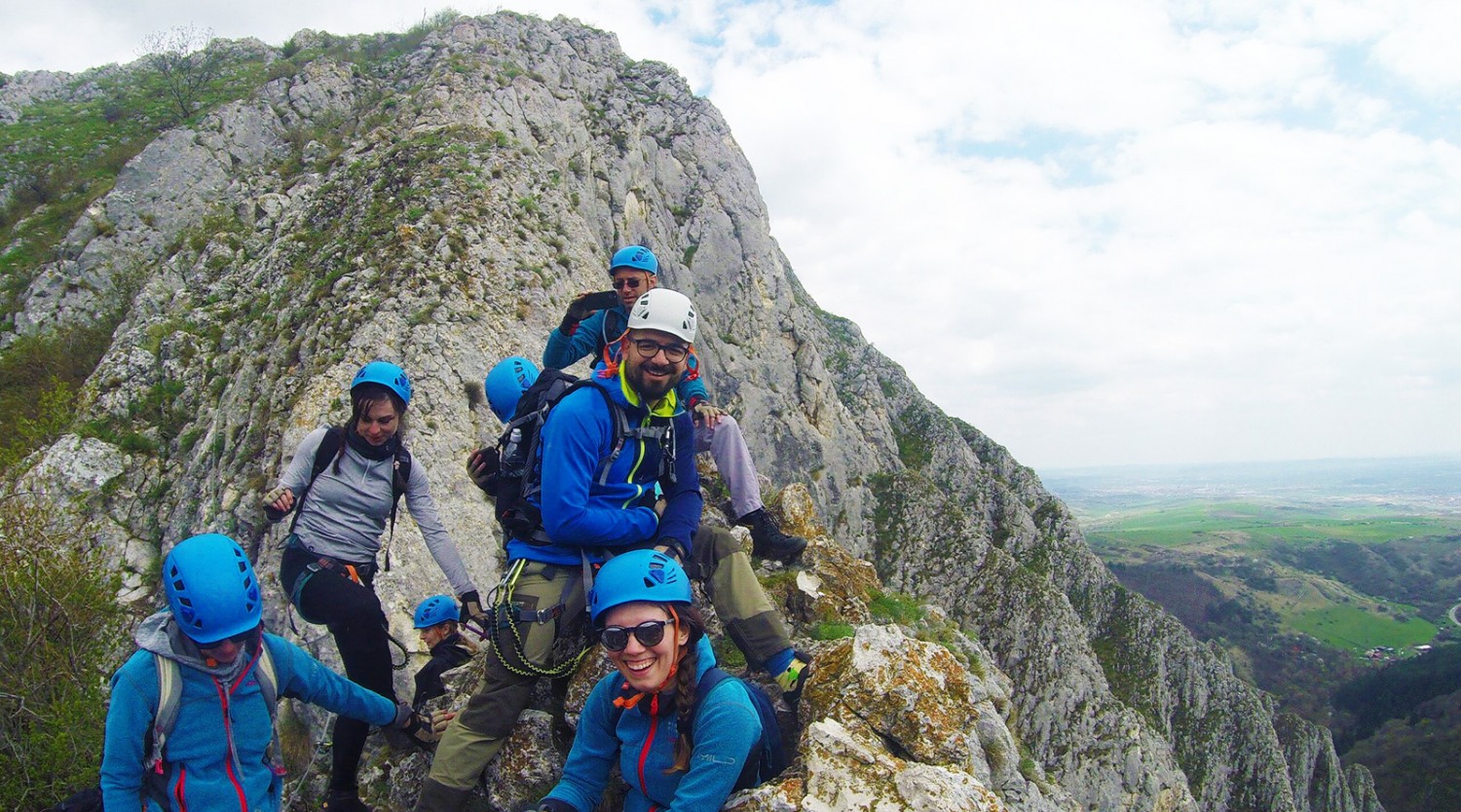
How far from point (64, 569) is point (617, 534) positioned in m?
10.2

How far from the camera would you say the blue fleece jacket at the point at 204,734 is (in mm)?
4207

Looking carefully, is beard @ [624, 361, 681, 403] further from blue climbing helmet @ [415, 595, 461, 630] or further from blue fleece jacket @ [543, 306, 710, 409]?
blue climbing helmet @ [415, 595, 461, 630]

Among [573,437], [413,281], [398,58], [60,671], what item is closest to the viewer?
[573,437]

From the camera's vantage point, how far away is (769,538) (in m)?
8.39

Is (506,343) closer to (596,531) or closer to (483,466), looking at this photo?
(483,466)

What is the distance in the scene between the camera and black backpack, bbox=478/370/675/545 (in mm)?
5324

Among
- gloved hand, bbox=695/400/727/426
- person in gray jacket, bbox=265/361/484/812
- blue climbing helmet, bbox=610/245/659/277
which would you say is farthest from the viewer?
blue climbing helmet, bbox=610/245/659/277

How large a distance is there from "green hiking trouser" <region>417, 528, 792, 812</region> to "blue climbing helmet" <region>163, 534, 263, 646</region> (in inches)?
69.4

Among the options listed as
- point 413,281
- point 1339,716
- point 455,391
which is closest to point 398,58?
point 413,281

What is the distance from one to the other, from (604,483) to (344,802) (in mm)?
4029

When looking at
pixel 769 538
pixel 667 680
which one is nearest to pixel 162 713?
pixel 667 680

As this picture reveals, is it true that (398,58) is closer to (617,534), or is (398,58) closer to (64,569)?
(64,569)

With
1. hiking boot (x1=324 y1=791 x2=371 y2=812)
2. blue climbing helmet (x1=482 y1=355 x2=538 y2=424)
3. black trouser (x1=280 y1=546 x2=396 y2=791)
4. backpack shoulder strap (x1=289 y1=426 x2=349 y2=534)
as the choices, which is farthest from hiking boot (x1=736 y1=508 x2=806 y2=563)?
hiking boot (x1=324 y1=791 x2=371 y2=812)

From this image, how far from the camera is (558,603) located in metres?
5.50
